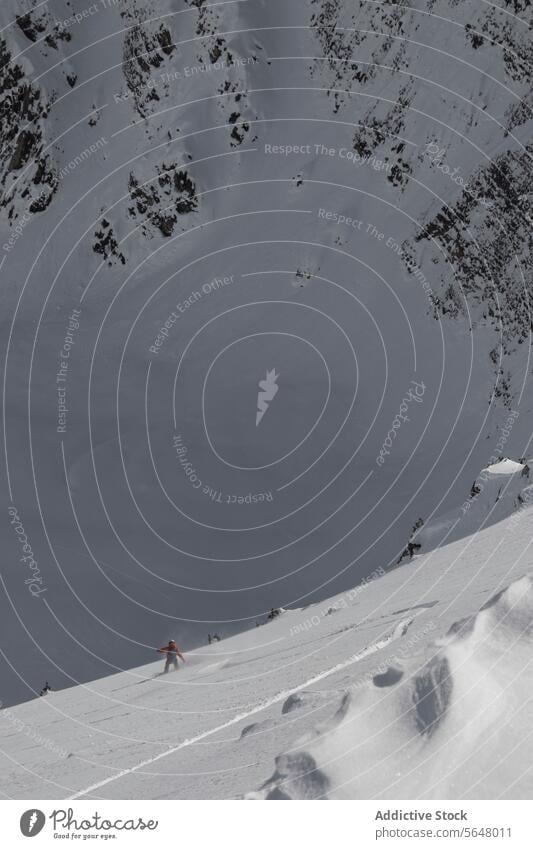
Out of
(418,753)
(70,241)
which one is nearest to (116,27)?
(70,241)

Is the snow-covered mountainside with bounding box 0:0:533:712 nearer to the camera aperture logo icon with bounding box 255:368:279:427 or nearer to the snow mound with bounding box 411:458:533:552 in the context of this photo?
the camera aperture logo icon with bounding box 255:368:279:427

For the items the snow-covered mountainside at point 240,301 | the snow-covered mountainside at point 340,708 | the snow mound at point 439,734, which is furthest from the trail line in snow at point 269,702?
the snow-covered mountainside at point 240,301
